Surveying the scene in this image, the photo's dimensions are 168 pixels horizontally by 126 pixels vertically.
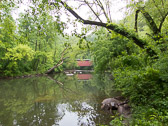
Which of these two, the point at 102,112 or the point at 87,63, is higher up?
the point at 87,63

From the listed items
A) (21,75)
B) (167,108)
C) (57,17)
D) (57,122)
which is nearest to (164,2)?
(167,108)

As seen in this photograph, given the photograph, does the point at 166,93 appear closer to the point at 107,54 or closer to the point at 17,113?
the point at 17,113

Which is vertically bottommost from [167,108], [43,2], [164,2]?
[167,108]

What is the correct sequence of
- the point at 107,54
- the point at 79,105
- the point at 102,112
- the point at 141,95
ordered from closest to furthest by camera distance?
the point at 141,95, the point at 102,112, the point at 79,105, the point at 107,54

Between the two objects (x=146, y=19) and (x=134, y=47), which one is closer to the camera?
(x=146, y=19)

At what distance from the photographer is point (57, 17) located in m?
4.24

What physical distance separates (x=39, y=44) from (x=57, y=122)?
29.2 m

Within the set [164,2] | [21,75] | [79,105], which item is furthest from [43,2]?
[21,75]

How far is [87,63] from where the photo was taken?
55125mm

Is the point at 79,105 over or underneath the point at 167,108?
underneath

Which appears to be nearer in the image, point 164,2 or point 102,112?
point 102,112

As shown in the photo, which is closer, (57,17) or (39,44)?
(57,17)

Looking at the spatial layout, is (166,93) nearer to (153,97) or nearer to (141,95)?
(153,97)

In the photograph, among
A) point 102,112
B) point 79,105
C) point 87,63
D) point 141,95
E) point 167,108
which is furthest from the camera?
point 87,63
